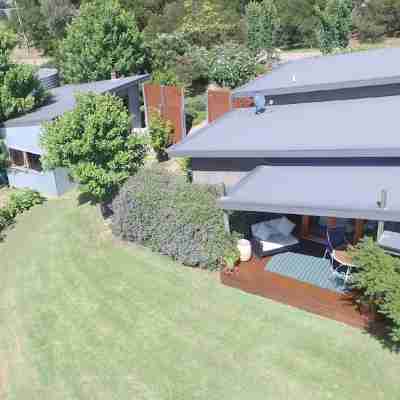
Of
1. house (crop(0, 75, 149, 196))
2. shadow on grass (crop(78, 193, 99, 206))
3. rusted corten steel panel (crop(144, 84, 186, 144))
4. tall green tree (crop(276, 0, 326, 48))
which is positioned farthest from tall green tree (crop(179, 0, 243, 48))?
shadow on grass (crop(78, 193, 99, 206))

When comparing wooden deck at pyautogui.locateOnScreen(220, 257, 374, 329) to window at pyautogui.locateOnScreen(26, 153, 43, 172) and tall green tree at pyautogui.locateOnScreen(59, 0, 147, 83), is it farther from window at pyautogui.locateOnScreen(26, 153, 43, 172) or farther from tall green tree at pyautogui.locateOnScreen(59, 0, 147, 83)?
tall green tree at pyautogui.locateOnScreen(59, 0, 147, 83)

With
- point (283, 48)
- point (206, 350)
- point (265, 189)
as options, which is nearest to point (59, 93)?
point (265, 189)

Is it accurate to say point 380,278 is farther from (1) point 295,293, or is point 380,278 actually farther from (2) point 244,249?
(2) point 244,249

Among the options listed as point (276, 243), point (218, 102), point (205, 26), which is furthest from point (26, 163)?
point (205, 26)

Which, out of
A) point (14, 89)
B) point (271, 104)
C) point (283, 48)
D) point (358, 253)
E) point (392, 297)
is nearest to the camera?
point (392, 297)

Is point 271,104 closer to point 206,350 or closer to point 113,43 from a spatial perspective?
point 206,350
